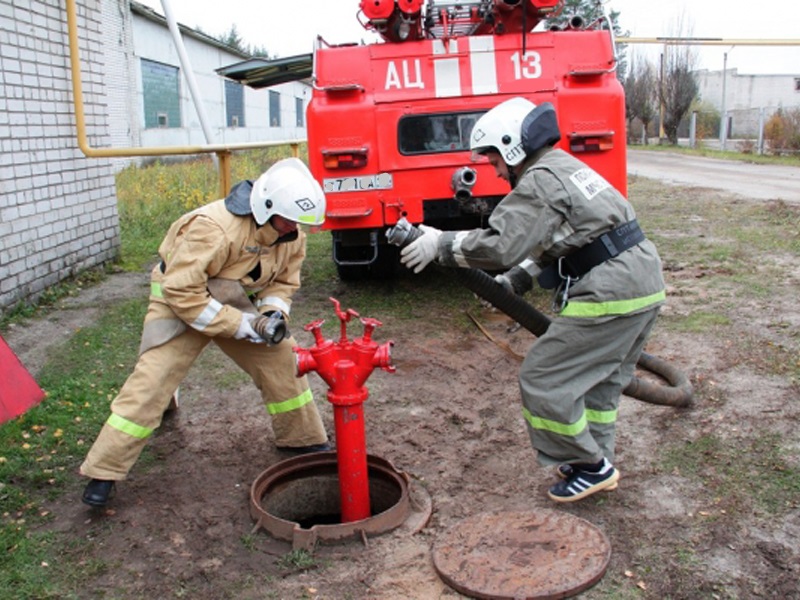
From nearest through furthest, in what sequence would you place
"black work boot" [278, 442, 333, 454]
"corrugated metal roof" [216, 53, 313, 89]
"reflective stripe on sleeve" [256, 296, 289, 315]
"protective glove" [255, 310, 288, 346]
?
"protective glove" [255, 310, 288, 346], "reflective stripe on sleeve" [256, 296, 289, 315], "black work boot" [278, 442, 333, 454], "corrugated metal roof" [216, 53, 313, 89]

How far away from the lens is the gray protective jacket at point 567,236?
3.05 m

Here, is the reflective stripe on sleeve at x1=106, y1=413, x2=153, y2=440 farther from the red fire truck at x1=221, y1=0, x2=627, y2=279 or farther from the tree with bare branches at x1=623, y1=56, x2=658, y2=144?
the tree with bare branches at x1=623, y1=56, x2=658, y2=144

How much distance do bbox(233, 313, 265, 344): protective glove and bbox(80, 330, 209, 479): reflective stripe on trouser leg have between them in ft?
0.94

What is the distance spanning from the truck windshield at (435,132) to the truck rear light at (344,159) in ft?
0.99

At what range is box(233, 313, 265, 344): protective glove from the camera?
3418 mm

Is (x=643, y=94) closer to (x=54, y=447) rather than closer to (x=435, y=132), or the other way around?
(x=435, y=132)

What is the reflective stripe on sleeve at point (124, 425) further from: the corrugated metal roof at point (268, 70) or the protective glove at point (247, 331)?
the corrugated metal roof at point (268, 70)

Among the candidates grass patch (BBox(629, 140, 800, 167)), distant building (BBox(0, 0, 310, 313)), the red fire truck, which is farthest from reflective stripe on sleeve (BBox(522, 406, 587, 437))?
grass patch (BBox(629, 140, 800, 167))

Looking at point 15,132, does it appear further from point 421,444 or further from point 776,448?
point 776,448

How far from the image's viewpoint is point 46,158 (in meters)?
6.83

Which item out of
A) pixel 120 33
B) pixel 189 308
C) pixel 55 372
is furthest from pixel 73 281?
pixel 120 33

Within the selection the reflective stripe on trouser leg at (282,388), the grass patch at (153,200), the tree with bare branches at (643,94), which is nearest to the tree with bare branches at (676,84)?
the tree with bare branches at (643,94)

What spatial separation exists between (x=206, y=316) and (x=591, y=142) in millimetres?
3630

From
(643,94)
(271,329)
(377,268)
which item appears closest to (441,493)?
(271,329)
